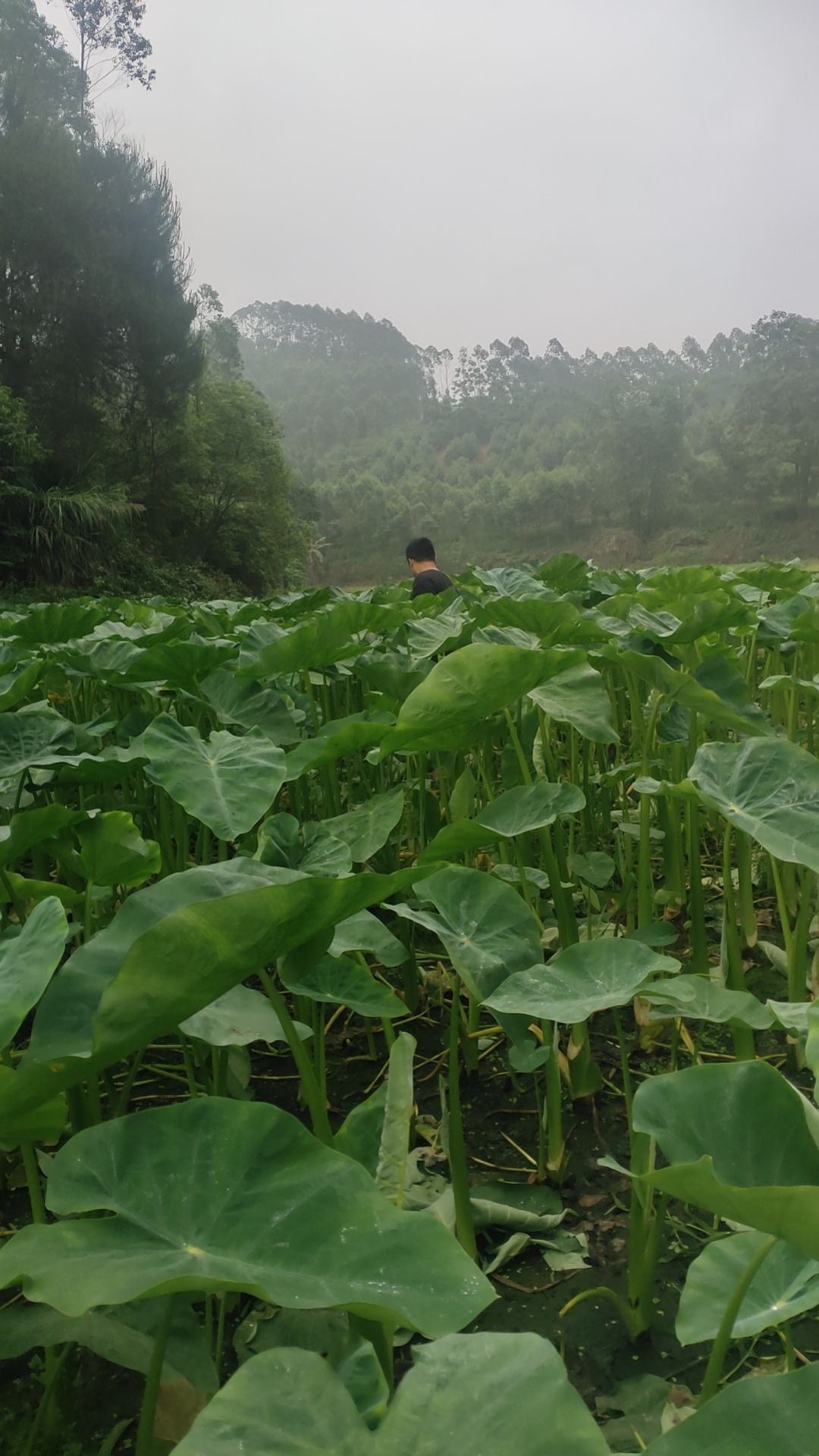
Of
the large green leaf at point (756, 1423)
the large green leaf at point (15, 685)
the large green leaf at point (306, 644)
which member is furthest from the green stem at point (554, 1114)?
the large green leaf at point (15, 685)

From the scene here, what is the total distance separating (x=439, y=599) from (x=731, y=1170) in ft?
7.12

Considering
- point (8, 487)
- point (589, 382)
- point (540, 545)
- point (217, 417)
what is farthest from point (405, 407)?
point (8, 487)

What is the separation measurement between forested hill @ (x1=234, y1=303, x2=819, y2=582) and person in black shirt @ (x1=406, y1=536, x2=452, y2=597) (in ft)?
82.7

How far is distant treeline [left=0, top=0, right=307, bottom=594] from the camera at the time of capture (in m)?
14.3

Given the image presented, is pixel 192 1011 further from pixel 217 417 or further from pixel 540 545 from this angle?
pixel 540 545

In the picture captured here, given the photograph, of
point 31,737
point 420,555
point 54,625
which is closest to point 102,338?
point 420,555

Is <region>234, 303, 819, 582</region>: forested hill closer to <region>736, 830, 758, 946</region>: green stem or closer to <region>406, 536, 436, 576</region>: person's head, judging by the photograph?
<region>406, 536, 436, 576</region>: person's head

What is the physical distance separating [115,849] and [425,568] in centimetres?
333

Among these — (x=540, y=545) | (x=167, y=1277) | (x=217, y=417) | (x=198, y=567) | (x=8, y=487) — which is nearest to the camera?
(x=167, y=1277)

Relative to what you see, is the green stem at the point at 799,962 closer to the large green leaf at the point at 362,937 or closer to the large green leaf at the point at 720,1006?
the large green leaf at the point at 720,1006

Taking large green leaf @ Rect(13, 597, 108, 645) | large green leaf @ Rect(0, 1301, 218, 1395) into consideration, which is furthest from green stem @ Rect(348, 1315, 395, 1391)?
large green leaf @ Rect(13, 597, 108, 645)

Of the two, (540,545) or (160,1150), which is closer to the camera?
(160,1150)

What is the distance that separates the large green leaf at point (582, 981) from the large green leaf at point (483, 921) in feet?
0.10

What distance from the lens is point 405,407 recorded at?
6031cm
